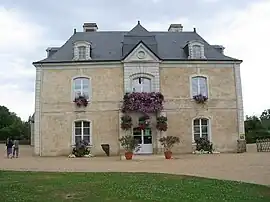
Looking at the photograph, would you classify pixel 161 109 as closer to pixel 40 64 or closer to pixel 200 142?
pixel 200 142

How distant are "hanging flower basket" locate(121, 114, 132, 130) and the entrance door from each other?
694 millimetres

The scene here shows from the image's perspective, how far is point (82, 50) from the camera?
23.0 m

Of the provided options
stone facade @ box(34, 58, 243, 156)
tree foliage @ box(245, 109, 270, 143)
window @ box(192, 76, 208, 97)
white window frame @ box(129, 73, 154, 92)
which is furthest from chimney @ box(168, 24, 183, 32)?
tree foliage @ box(245, 109, 270, 143)

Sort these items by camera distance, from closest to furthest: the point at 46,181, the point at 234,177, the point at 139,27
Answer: the point at 46,181 → the point at 234,177 → the point at 139,27

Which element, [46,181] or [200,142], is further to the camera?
[200,142]

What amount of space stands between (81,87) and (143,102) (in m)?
3.92

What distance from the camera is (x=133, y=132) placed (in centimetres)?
2222

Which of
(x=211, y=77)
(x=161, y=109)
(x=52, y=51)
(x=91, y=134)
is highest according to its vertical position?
(x=52, y=51)

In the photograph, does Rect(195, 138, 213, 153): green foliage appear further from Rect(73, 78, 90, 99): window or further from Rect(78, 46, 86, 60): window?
Rect(78, 46, 86, 60): window

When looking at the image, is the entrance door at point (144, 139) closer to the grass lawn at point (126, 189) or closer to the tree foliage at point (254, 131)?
the grass lawn at point (126, 189)

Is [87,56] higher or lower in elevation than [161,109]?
higher

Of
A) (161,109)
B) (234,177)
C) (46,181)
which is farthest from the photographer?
(161,109)

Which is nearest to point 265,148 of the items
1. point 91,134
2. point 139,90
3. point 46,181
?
point 139,90

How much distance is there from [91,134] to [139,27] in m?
7.53
